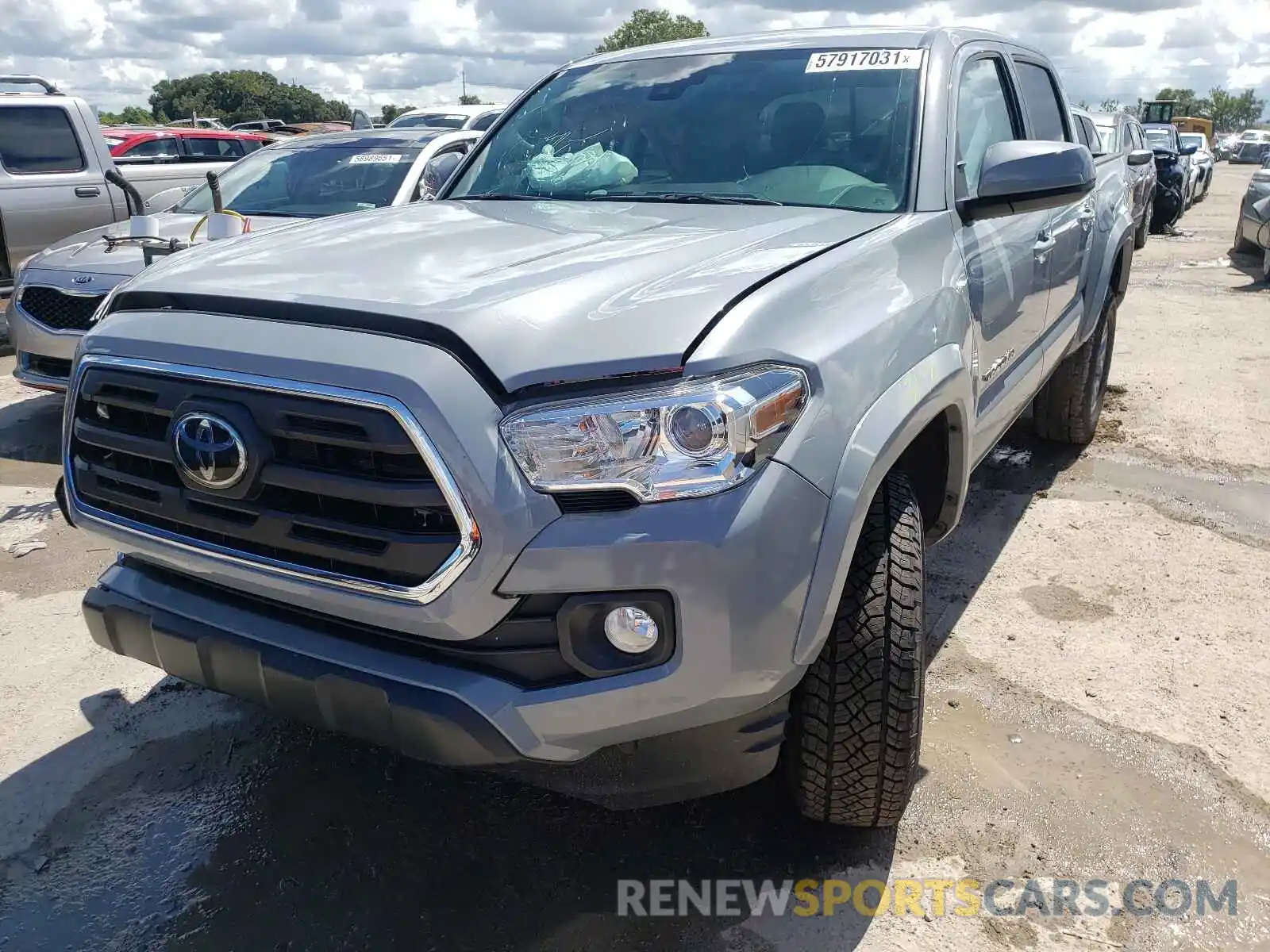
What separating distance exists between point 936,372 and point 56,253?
544cm

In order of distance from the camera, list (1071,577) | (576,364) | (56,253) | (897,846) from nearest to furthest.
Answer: (576,364), (897,846), (1071,577), (56,253)

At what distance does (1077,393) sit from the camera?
16.5 feet

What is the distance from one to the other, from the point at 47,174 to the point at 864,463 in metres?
8.33

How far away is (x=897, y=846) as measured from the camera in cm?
247

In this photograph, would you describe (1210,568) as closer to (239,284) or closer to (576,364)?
(576,364)

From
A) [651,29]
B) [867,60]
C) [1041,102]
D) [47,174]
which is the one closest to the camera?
[867,60]

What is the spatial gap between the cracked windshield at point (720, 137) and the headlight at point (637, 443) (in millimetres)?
1220

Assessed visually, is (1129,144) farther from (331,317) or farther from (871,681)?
(331,317)

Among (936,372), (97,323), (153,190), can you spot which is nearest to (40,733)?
(97,323)

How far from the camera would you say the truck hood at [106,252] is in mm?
5594

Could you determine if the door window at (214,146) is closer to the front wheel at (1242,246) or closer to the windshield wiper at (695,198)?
the windshield wiper at (695,198)

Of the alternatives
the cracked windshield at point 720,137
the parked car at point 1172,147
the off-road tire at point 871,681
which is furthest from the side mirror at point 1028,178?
the parked car at point 1172,147

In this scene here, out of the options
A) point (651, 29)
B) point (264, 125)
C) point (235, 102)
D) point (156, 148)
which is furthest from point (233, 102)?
point (156, 148)

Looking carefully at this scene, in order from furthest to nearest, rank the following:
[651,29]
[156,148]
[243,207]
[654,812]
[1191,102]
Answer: [1191,102] < [651,29] < [156,148] < [243,207] < [654,812]
